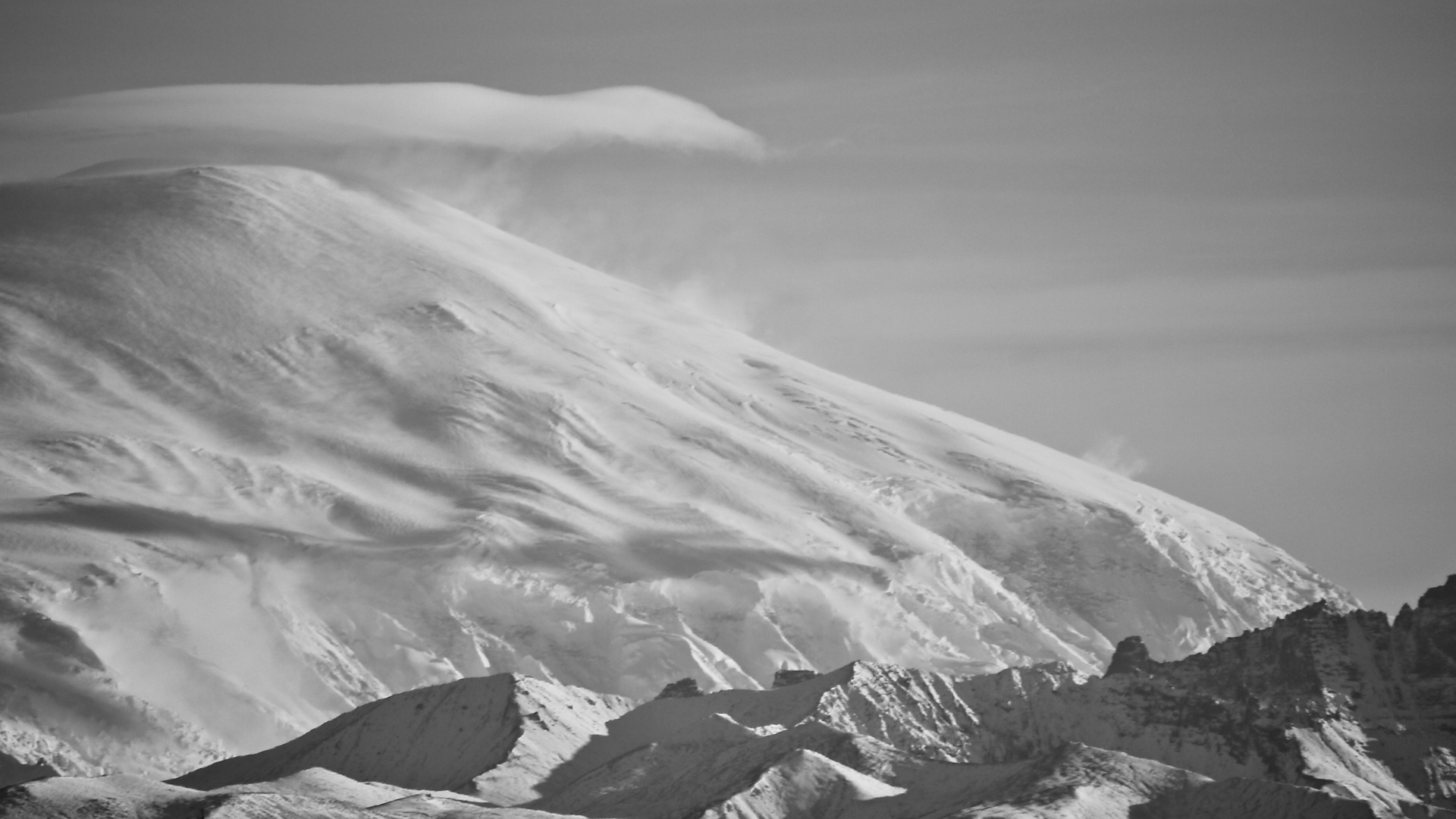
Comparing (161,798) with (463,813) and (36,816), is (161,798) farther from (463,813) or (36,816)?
(463,813)

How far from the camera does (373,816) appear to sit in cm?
19575

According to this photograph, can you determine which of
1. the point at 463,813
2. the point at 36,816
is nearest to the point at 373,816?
the point at 463,813

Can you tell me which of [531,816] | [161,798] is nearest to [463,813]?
[531,816]

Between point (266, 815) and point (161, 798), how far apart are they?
8.57 meters

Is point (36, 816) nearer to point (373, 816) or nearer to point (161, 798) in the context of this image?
point (161, 798)

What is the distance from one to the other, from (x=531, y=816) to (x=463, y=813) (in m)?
5.10

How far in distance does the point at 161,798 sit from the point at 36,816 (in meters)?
9.92

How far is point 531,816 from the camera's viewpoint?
199875 millimetres

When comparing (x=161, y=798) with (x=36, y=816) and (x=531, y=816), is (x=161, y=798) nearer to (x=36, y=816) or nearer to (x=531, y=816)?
(x=36, y=816)

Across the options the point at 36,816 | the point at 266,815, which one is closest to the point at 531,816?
the point at 266,815

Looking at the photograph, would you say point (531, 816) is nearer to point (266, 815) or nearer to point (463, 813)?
point (463, 813)

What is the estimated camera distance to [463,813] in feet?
652

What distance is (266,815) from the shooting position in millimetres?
194250

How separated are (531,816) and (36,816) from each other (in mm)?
35689
